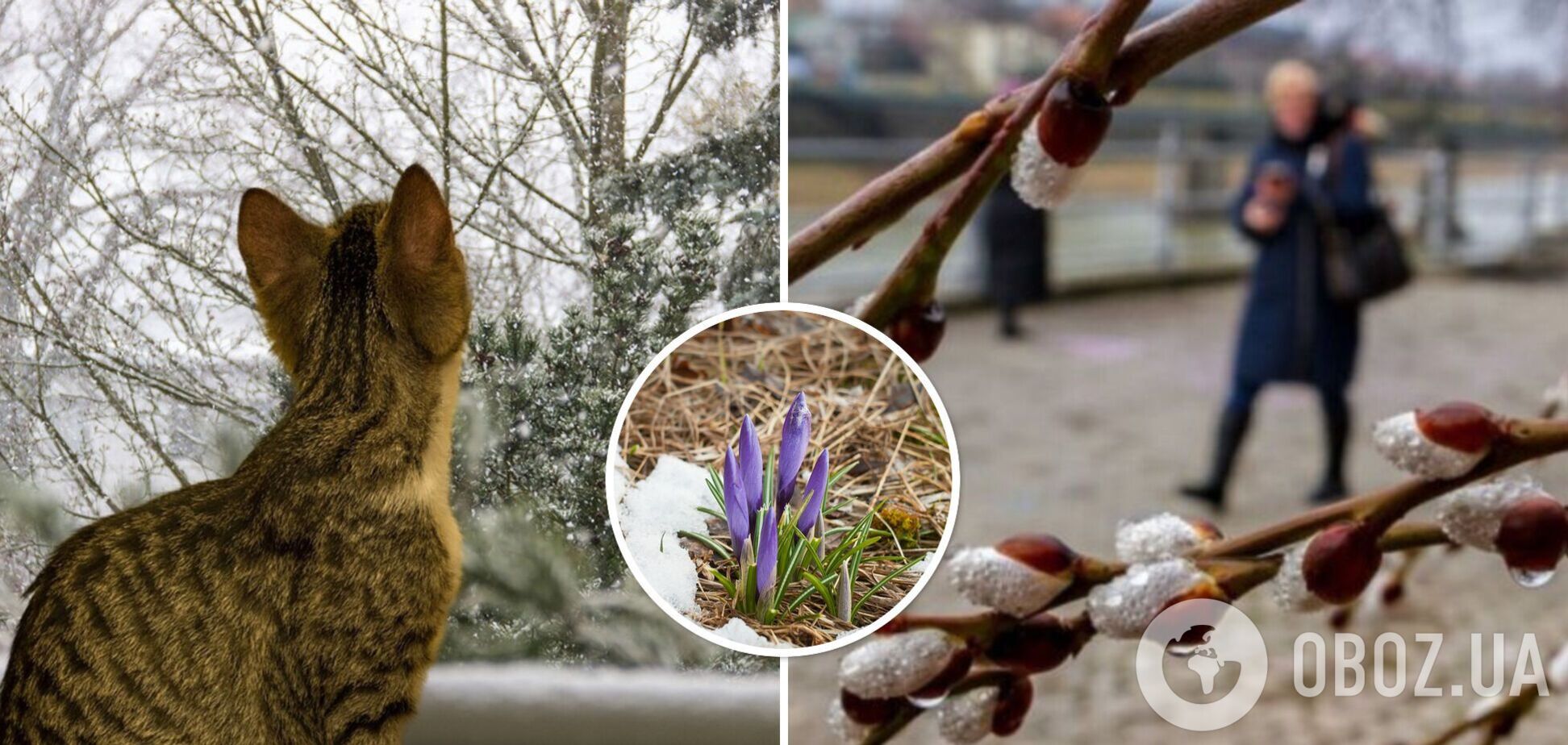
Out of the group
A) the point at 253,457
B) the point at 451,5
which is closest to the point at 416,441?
the point at 253,457

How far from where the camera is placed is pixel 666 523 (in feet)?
1.44

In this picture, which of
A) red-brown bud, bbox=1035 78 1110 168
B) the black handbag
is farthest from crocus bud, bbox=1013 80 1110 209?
the black handbag

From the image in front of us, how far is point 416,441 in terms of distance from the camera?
399 mm

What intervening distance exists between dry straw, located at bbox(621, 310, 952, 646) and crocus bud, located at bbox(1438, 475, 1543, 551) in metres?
0.19

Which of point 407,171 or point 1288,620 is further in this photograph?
point 1288,620

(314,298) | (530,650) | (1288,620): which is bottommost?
(1288,620)

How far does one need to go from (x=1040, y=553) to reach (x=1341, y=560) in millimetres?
59

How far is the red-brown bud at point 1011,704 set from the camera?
0.30m

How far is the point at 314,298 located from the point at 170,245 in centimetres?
8

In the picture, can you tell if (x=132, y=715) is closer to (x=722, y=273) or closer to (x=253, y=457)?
(x=253, y=457)

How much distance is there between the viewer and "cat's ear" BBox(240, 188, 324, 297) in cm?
40

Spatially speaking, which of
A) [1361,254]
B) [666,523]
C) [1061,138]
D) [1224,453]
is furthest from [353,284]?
[1224,453]

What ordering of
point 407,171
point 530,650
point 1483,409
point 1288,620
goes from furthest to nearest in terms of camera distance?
point 1288,620 → point 530,650 → point 407,171 → point 1483,409

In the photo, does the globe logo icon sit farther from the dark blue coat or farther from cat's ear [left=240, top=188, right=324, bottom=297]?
the dark blue coat
